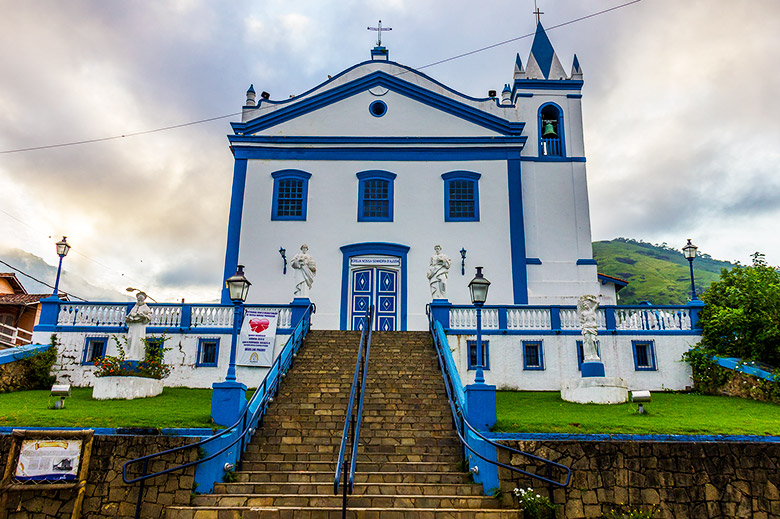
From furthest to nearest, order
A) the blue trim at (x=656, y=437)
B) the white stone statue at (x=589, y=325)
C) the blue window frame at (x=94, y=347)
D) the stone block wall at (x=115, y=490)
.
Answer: the blue window frame at (x=94, y=347) < the white stone statue at (x=589, y=325) < the blue trim at (x=656, y=437) < the stone block wall at (x=115, y=490)

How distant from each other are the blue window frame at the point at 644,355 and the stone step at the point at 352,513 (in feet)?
29.0

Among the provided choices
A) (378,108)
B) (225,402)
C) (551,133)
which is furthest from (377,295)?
(225,402)

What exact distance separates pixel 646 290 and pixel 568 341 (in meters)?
58.0

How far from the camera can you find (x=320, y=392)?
12625 millimetres

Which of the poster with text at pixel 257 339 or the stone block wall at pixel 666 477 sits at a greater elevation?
the poster with text at pixel 257 339

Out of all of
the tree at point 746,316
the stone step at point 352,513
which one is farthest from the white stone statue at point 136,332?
the tree at point 746,316

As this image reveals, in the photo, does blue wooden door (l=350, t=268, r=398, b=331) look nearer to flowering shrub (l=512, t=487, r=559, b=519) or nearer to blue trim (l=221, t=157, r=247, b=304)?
blue trim (l=221, t=157, r=247, b=304)

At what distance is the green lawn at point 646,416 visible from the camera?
10062mm

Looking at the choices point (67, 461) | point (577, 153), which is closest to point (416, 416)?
point (67, 461)

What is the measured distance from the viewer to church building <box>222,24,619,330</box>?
20.0 metres

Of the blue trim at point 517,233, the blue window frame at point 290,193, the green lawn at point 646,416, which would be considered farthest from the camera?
the blue window frame at point 290,193

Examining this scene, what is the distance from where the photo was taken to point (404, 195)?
21.0 m

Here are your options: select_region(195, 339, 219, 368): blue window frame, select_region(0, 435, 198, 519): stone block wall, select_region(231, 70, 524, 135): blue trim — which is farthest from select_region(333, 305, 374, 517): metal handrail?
select_region(231, 70, 524, 135): blue trim

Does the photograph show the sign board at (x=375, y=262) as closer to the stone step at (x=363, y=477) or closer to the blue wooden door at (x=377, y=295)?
the blue wooden door at (x=377, y=295)
